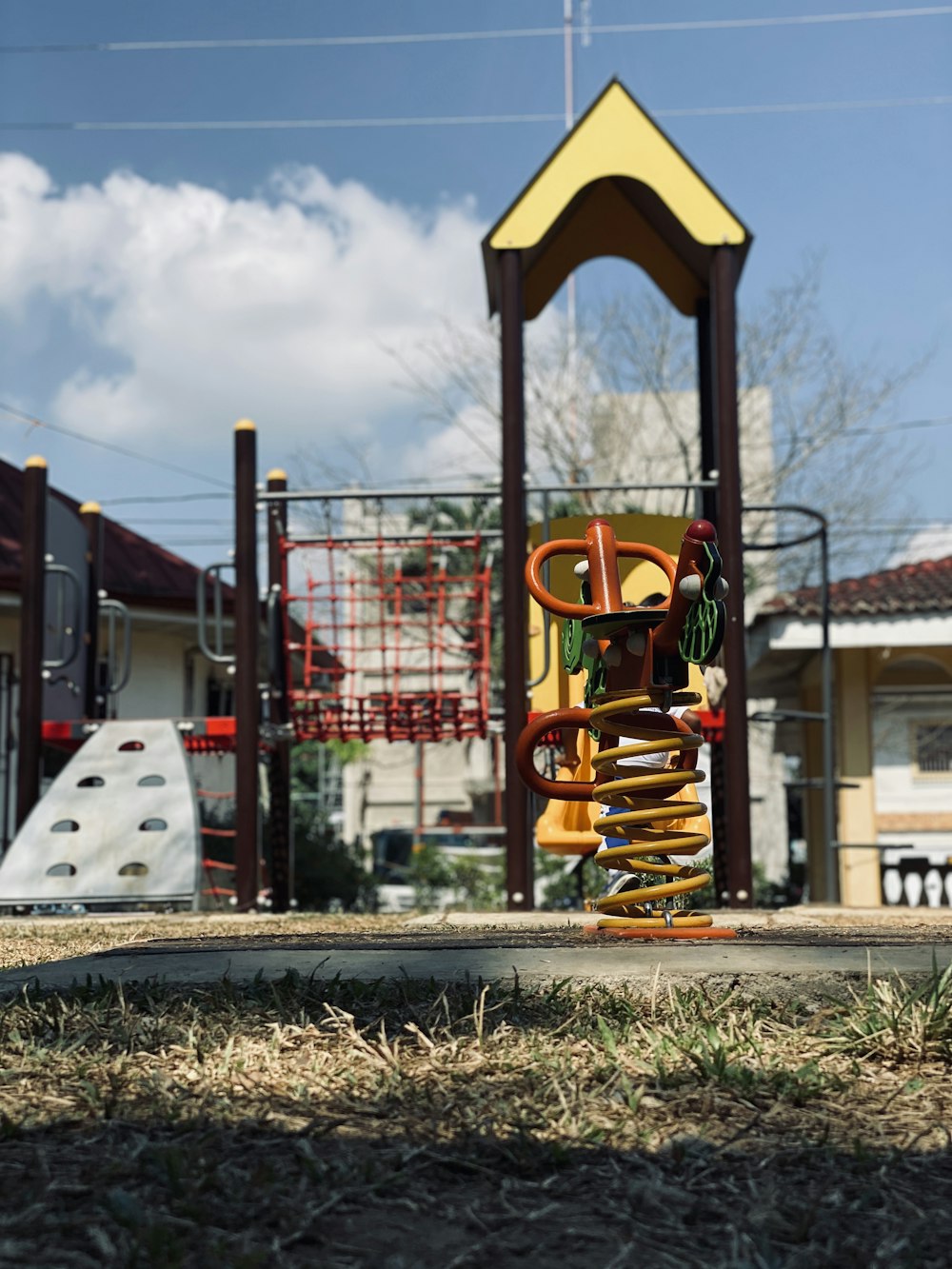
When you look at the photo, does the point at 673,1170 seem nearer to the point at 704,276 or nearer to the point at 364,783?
the point at 704,276

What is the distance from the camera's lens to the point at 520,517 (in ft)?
26.5

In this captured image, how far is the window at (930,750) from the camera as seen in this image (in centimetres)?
1781

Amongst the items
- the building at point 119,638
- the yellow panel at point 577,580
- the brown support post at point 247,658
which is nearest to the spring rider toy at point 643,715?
the yellow panel at point 577,580

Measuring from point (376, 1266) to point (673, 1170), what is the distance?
536 mm

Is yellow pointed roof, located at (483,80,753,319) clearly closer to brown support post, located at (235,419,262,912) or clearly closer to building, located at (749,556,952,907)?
brown support post, located at (235,419,262,912)

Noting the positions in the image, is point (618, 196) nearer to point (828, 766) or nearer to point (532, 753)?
point (828, 766)

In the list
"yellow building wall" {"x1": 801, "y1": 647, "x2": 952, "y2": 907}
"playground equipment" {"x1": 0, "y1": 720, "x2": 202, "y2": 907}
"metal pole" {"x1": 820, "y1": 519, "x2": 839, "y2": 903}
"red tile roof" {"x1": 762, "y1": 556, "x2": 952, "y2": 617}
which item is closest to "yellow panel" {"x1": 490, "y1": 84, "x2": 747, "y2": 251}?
"metal pole" {"x1": 820, "y1": 519, "x2": 839, "y2": 903}

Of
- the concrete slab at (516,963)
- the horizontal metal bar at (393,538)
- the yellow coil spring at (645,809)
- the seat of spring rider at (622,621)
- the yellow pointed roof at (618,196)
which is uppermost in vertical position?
the yellow pointed roof at (618,196)

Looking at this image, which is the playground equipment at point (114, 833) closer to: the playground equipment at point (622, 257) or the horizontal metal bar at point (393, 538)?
the horizontal metal bar at point (393, 538)

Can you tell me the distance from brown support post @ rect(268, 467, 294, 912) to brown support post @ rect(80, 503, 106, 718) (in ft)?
5.58

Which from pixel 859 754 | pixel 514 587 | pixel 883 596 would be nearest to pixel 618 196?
pixel 514 587

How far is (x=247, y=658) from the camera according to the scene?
353 inches

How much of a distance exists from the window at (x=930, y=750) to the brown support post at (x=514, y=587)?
A: 11161 mm

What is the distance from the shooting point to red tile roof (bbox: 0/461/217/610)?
1453 cm
